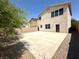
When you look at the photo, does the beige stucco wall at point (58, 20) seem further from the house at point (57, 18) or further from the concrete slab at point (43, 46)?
the concrete slab at point (43, 46)

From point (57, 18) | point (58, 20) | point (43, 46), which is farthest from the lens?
point (57, 18)

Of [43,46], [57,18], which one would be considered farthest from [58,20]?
[43,46]

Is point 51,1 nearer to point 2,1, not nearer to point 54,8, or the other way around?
point 54,8

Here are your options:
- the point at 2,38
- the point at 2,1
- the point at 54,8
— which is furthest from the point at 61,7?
the point at 2,1

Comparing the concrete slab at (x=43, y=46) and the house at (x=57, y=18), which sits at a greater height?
the house at (x=57, y=18)

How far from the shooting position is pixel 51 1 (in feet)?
88.5

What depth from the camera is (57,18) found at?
80.4ft

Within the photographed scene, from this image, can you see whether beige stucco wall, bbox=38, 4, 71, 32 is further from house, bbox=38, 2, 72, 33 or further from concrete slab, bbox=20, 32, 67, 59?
concrete slab, bbox=20, 32, 67, 59

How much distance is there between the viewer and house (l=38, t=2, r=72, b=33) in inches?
894

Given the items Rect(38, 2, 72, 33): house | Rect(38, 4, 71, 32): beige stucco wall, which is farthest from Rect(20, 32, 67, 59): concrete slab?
Rect(38, 2, 72, 33): house

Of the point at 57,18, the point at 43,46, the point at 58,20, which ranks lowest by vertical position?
the point at 43,46

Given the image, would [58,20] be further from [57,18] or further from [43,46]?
[43,46]

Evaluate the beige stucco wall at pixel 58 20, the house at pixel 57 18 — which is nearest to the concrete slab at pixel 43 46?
the beige stucco wall at pixel 58 20

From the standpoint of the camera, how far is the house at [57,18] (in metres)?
22.7
